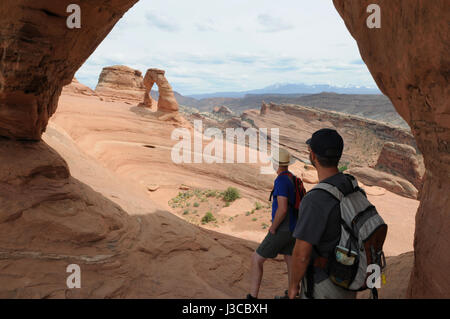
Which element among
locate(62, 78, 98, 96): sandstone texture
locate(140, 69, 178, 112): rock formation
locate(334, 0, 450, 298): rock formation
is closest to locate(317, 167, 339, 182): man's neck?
locate(334, 0, 450, 298): rock formation

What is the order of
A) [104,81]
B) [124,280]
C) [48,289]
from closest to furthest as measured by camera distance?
[48,289], [124,280], [104,81]

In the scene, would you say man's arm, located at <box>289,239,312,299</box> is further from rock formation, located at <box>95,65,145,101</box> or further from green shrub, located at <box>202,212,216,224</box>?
rock formation, located at <box>95,65,145,101</box>

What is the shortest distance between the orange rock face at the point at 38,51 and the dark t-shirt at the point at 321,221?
13.4 ft

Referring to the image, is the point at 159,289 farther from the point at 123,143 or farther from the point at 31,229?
the point at 123,143

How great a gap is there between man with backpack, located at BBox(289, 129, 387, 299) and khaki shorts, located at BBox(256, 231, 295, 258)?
1234mm

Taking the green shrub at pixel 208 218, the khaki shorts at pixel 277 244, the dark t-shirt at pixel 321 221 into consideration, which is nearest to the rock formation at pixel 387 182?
the green shrub at pixel 208 218

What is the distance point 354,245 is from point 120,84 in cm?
3237

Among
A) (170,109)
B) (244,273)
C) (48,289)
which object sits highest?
(170,109)

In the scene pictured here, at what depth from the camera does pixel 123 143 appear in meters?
15.0

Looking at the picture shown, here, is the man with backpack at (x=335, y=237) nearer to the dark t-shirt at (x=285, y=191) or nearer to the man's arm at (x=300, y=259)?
the man's arm at (x=300, y=259)

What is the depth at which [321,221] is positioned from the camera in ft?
6.26

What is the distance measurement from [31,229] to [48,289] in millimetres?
1130

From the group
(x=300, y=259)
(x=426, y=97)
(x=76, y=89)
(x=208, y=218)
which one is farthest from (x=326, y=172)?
→ (x=76, y=89)
